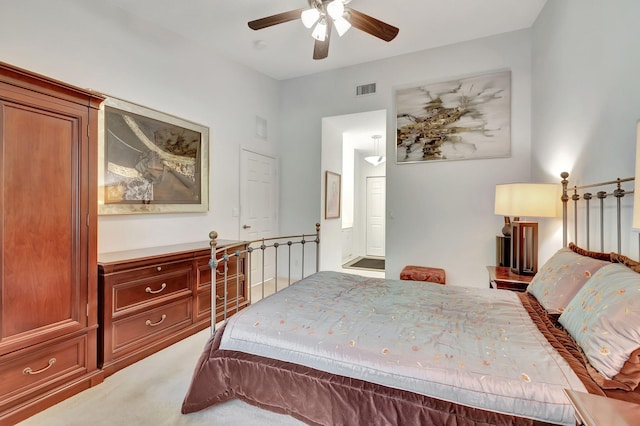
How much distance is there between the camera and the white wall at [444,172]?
142 inches

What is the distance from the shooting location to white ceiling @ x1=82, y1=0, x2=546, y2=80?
9.73ft

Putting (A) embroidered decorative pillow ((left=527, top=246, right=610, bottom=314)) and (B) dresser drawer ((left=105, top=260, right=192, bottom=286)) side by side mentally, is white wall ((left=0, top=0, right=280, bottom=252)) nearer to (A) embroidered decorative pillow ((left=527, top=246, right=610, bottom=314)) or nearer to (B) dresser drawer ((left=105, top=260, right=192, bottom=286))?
(B) dresser drawer ((left=105, top=260, right=192, bottom=286))

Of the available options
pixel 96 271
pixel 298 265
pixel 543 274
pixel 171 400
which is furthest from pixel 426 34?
pixel 171 400

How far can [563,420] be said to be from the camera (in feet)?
3.33

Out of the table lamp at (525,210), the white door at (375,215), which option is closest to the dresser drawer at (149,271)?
the table lamp at (525,210)

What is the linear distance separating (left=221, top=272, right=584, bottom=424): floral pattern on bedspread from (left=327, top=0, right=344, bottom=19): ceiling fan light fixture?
2.07m

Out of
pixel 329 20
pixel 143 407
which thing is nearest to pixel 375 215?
pixel 329 20

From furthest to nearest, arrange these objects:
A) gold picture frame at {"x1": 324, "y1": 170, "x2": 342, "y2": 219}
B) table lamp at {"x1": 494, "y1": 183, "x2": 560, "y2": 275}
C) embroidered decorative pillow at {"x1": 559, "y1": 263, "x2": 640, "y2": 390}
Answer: gold picture frame at {"x1": 324, "y1": 170, "x2": 342, "y2": 219}, table lamp at {"x1": 494, "y1": 183, "x2": 560, "y2": 275}, embroidered decorative pillow at {"x1": 559, "y1": 263, "x2": 640, "y2": 390}

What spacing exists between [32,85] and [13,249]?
937 millimetres

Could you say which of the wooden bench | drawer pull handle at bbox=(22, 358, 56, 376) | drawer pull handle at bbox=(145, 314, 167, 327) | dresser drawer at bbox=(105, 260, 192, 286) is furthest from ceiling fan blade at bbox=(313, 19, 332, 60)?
drawer pull handle at bbox=(22, 358, 56, 376)

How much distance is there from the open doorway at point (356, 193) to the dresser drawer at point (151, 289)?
2521mm

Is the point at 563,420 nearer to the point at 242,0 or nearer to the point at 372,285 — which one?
the point at 372,285

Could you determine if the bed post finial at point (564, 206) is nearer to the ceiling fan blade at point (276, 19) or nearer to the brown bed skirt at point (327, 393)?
the brown bed skirt at point (327, 393)

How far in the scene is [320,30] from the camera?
8.41ft
